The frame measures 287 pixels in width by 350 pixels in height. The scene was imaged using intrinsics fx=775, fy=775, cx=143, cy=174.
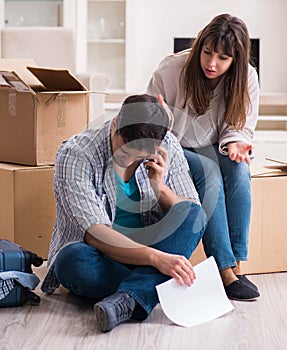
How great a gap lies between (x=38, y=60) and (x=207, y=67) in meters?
2.58

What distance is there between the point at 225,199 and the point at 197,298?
15.3 inches

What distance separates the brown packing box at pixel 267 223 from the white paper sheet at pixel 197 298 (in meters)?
0.43

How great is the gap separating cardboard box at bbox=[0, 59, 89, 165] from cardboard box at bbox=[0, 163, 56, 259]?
0.20ft

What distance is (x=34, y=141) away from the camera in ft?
8.32

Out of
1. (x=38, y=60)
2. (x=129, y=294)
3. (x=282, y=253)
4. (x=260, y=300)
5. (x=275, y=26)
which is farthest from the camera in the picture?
(x=275, y=26)

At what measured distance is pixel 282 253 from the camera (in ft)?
8.31

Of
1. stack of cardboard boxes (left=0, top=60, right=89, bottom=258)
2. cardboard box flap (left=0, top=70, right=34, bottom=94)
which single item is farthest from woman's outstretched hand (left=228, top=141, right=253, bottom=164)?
cardboard box flap (left=0, top=70, right=34, bottom=94)

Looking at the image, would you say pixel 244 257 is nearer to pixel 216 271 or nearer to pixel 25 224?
pixel 216 271

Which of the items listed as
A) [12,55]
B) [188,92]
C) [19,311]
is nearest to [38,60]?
[12,55]

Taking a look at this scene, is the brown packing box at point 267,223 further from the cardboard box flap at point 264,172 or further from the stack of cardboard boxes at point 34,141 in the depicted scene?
the stack of cardboard boxes at point 34,141

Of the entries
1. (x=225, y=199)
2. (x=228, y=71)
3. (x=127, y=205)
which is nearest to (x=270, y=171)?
(x=225, y=199)

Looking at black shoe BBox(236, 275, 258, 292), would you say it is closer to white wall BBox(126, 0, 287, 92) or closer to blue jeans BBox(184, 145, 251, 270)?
blue jeans BBox(184, 145, 251, 270)

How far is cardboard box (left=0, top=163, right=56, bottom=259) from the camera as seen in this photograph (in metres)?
2.50

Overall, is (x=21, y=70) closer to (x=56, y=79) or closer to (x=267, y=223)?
(x=56, y=79)
